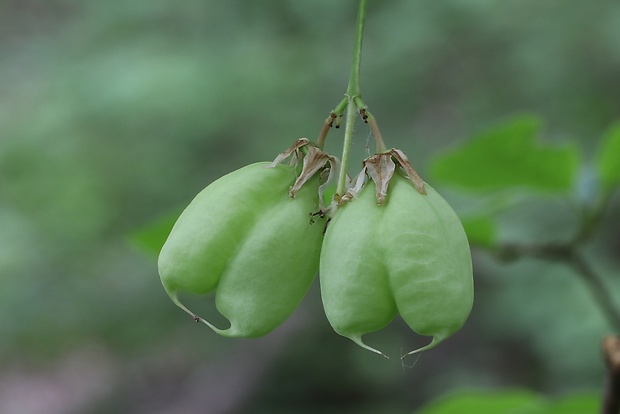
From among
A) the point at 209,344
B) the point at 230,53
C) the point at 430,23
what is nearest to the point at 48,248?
the point at 209,344

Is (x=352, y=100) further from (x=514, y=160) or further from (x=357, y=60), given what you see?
(x=514, y=160)

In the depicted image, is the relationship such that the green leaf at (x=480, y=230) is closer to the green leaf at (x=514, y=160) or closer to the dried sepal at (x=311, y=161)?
the green leaf at (x=514, y=160)

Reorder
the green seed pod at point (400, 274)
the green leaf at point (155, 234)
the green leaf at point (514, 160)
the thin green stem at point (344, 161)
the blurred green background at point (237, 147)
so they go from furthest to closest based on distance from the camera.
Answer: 1. the blurred green background at point (237, 147)
2. the green leaf at point (514, 160)
3. the green leaf at point (155, 234)
4. the thin green stem at point (344, 161)
5. the green seed pod at point (400, 274)

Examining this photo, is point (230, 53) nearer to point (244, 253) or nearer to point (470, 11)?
point (470, 11)

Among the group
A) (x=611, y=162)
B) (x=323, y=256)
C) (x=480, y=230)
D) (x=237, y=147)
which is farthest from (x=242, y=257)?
(x=237, y=147)

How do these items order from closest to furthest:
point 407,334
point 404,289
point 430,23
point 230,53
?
point 404,289, point 407,334, point 430,23, point 230,53

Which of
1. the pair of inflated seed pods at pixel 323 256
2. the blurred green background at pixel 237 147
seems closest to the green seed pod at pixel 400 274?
the pair of inflated seed pods at pixel 323 256

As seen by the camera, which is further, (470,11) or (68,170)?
(68,170)
